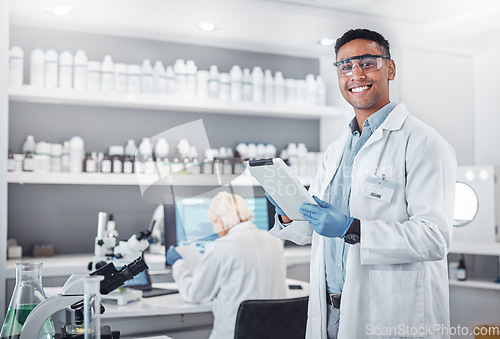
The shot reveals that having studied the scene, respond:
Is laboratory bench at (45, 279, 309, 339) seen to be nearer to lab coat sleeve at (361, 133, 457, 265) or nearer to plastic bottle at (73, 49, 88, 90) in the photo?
lab coat sleeve at (361, 133, 457, 265)

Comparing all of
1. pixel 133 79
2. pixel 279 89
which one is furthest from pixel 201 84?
pixel 279 89

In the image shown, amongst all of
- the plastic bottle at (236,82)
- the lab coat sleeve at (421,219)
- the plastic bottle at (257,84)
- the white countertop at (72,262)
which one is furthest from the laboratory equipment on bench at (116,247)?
the plastic bottle at (257,84)

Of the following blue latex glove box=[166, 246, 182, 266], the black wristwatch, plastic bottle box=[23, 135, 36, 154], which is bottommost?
blue latex glove box=[166, 246, 182, 266]

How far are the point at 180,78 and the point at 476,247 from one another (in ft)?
7.53

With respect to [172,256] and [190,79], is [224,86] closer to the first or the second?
[190,79]

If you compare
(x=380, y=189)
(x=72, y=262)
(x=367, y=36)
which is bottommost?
(x=72, y=262)

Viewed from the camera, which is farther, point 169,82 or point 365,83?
point 169,82

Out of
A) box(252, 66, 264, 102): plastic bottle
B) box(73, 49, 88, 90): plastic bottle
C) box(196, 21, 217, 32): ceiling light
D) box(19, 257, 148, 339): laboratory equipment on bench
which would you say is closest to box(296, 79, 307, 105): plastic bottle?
box(252, 66, 264, 102): plastic bottle

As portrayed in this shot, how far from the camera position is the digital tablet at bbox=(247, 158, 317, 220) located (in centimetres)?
168

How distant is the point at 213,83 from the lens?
4.02 m

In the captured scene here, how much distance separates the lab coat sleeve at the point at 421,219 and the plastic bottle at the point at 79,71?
252 cm

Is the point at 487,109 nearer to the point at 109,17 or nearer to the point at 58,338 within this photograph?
the point at 109,17

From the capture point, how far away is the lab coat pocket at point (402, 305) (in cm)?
172

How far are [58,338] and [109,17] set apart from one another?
2765 millimetres
